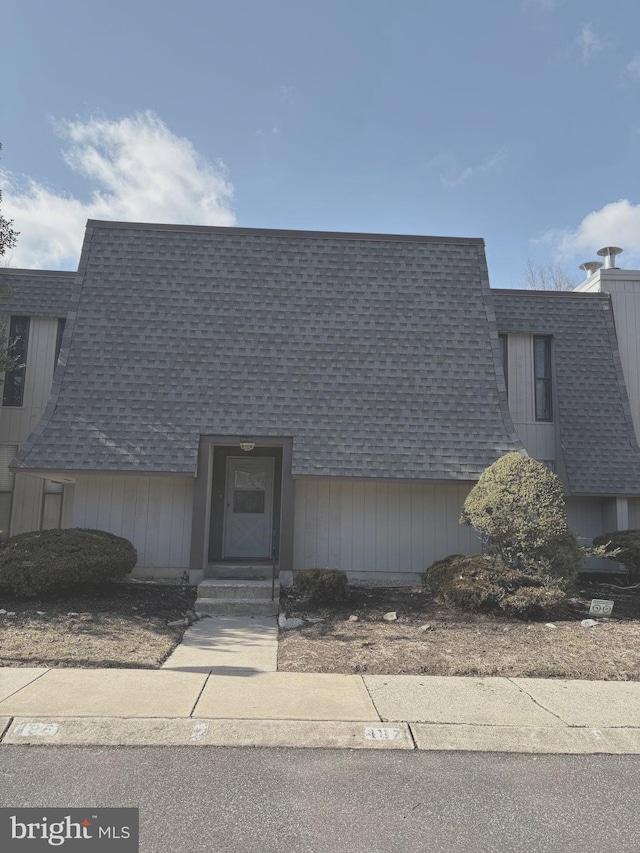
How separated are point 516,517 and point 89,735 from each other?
270 inches

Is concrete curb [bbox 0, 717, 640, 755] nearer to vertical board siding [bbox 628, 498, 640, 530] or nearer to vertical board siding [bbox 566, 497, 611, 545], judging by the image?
vertical board siding [bbox 566, 497, 611, 545]

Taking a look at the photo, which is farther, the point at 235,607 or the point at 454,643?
the point at 235,607

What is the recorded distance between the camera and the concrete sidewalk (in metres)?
4.73

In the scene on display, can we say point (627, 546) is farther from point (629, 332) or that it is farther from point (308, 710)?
point (308, 710)

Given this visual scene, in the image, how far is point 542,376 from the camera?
14477 millimetres

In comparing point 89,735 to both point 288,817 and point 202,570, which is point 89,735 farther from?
point 202,570

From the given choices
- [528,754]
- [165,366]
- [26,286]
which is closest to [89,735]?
[528,754]

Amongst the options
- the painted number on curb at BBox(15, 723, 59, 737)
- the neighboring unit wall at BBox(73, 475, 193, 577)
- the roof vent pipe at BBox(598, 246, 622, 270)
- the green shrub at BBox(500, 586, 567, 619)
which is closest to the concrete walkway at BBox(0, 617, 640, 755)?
the painted number on curb at BBox(15, 723, 59, 737)

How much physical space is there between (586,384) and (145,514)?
9929 mm

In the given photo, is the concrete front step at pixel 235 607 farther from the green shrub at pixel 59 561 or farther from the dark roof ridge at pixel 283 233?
the dark roof ridge at pixel 283 233

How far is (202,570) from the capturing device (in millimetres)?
11125

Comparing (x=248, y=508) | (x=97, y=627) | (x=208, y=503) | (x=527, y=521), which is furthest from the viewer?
(x=248, y=508)

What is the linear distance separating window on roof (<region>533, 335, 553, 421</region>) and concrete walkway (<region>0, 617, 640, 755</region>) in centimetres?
858

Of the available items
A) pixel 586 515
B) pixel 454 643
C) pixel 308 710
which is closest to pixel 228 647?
pixel 308 710
